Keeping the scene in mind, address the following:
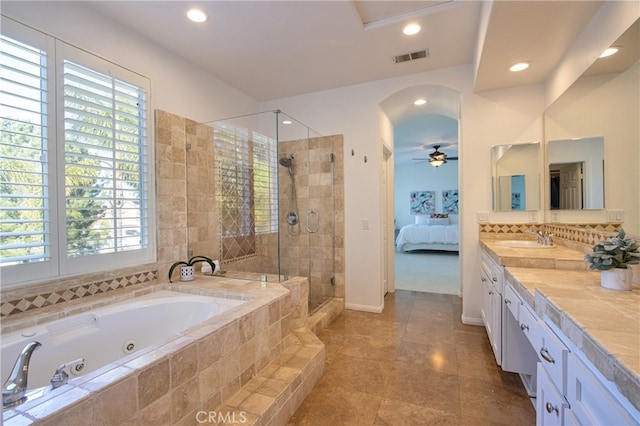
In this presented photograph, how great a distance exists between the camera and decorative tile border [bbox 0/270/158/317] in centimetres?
173

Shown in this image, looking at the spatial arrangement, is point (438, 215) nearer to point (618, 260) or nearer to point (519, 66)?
point (519, 66)

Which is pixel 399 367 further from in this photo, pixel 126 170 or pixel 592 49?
pixel 126 170

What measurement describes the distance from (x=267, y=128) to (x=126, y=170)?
160 cm

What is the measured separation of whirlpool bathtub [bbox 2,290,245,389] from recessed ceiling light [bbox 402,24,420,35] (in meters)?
2.58

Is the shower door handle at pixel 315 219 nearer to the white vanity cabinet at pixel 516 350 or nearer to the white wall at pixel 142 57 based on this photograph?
the white wall at pixel 142 57

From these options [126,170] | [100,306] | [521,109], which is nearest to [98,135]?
[126,170]

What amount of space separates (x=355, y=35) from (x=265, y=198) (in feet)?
6.07

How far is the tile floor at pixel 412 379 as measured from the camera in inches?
70.3

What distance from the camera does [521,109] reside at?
2865 millimetres

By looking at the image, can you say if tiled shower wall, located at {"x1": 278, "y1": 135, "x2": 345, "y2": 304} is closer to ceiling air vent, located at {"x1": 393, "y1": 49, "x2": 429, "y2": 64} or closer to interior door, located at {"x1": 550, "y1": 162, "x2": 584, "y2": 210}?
ceiling air vent, located at {"x1": 393, "y1": 49, "x2": 429, "y2": 64}

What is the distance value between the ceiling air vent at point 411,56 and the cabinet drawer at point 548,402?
2688 mm

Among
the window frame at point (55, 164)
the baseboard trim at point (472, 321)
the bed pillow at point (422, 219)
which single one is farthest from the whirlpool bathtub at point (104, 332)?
the bed pillow at point (422, 219)

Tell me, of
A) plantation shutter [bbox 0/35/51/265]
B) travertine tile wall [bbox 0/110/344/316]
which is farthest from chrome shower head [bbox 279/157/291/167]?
plantation shutter [bbox 0/35/51/265]

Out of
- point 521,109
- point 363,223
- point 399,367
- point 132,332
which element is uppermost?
point 521,109
